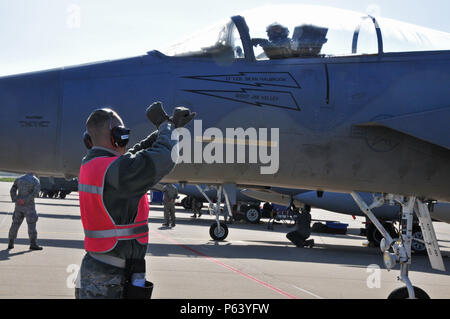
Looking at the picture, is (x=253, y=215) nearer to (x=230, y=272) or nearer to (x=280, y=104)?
(x=230, y=272)

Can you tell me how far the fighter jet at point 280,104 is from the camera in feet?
15.3

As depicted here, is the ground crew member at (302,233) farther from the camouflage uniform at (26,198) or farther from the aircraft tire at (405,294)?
the aircraft tire at (405,294)

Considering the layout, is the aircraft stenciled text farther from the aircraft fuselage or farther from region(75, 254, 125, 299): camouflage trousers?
region(75, 254, 125, 299): camouflage trousers

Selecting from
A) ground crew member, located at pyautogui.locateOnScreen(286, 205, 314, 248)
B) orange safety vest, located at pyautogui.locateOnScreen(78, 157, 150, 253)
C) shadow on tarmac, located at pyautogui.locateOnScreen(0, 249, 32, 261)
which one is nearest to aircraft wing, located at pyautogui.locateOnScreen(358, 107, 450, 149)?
orange safety vest, located at pyautogui.locateOnScreen(78, 157, 150, 253)

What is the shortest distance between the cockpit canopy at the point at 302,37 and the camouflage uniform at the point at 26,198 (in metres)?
6.79

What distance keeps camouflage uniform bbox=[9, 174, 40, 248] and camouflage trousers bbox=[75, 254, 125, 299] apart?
334 inches

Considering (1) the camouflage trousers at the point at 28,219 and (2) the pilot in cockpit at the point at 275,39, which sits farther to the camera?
(1) the camouflage trousers at the point at 28,219

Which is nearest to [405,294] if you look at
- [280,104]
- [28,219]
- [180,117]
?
[280,104]

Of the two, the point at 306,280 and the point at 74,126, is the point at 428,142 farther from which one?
the point at 306,280

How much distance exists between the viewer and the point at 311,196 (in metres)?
19.5

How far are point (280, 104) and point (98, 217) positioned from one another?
234 cm

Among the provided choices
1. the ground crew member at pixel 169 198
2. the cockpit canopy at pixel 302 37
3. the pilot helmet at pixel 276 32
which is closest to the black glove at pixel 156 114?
the cockpit canopy at pixel 302 37

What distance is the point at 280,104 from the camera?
15.9 ft
